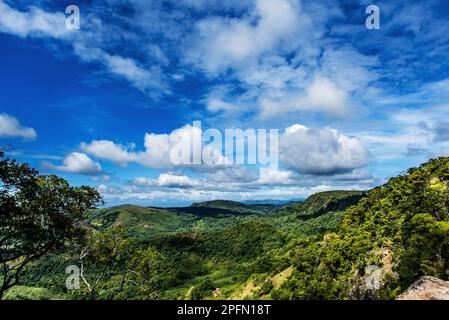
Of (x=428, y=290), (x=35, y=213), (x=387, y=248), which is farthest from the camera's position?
(x=387, y=248)

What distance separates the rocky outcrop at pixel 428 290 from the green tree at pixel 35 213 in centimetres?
2636

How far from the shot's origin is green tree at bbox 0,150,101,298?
82.6ft

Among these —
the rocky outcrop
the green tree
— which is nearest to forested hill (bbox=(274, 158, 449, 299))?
the rocky outcrop

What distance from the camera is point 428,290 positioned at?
1334 cm

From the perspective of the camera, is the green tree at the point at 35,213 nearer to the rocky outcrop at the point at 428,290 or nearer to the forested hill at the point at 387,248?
the rocky outcrop at the point at 428,290

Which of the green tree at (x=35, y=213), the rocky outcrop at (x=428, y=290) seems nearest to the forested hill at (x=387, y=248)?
the rocky outcrop at (x=428, y=290)

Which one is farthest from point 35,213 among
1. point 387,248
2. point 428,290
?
Answer: point 387,248

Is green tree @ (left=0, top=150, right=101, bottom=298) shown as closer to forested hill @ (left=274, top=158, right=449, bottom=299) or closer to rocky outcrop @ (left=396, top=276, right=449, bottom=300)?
rocky outcrop @ (left=396, top=276, right=449, bottom=300)

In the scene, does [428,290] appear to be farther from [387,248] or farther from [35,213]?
[387,248]

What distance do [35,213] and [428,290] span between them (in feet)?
90.7
